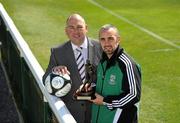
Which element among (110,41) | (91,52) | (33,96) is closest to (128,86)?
(110,41)

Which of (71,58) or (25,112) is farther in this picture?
(25,112)

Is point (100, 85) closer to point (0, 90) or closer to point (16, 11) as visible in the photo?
point (0, 90)

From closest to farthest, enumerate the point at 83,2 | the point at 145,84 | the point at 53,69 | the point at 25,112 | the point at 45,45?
the point at 53,69 → the point at 25,112 → the point at 145,84 → the point at 45,45 → the point at 83,2

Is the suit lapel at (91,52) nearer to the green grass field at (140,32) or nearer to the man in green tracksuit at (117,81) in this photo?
the man in green tracksuit at (117,81)

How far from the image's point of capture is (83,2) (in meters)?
26.4

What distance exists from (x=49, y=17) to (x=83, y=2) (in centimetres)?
550

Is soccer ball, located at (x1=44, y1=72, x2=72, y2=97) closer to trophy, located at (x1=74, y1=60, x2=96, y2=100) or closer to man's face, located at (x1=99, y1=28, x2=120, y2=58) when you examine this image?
trophy, located at (x1=74, y1=60, x2=96, y2=100)

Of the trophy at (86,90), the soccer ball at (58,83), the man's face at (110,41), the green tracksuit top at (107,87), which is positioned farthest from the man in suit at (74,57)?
the man's face at (110,41)

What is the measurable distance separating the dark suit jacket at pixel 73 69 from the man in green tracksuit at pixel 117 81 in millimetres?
672

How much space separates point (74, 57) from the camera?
562 centimetres

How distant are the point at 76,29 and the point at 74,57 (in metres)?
0.39

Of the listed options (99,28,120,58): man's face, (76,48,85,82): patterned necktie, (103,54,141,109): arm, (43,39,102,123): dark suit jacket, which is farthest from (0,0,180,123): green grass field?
(99,28,120,58): man's face

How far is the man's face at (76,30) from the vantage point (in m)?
5.46

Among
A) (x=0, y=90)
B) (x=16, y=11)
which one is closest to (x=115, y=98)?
(x=0, y=90)
